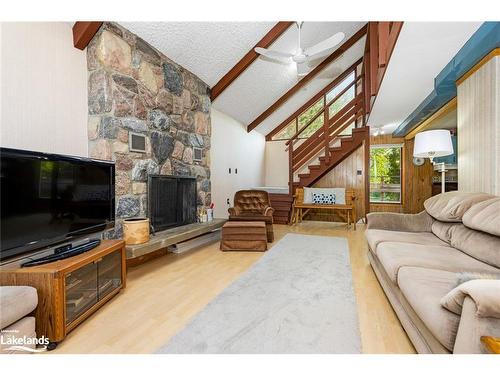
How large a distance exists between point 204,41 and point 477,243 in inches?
151

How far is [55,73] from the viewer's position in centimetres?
231

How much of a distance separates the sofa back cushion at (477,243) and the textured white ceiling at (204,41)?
3.64m

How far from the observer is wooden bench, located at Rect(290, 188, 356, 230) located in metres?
5.50

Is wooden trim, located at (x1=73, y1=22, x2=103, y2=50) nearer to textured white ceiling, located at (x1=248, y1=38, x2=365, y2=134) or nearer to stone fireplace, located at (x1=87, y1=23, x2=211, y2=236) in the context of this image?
stone fireplace, located at (x1=87, y1=23, x2=211, y2=236)

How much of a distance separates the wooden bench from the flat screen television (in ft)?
14.5

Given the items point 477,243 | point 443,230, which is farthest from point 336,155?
point 477,243

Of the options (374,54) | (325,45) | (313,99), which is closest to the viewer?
(325,45)

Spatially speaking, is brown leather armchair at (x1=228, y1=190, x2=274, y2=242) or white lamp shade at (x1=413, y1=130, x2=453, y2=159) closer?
white lamp shade at (x1=413, y1=130, x2=453, y2=159)

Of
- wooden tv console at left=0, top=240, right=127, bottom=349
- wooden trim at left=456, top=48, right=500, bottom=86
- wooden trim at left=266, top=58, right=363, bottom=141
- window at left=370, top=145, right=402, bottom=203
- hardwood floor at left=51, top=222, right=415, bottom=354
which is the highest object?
wooden trim at left=266, top=58, right=363, bottom=141

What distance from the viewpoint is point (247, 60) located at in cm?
429

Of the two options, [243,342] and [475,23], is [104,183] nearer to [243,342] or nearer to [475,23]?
[243,342]

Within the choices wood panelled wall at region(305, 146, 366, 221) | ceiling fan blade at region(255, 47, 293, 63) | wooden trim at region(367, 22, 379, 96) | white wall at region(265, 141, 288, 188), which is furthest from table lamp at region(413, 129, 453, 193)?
white wall at region(265, 141, 288, 188)

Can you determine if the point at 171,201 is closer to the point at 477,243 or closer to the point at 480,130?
the point at 477,243

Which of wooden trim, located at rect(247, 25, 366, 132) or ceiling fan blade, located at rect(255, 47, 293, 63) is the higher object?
wooden trim, located at rect(247, 25, 366, 132)
